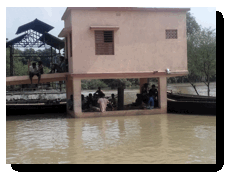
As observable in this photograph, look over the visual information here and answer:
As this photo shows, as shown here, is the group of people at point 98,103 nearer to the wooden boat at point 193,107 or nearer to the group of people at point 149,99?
the group of people at point 149,99

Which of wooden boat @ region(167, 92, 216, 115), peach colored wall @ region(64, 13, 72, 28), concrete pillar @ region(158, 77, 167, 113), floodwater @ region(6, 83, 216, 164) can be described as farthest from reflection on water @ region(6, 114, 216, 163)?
peach colored wall @ region(64, 13, 72, 28)

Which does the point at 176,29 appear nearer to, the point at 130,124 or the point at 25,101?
the point at 130,124

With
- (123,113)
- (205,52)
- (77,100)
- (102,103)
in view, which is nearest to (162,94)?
(123,113)

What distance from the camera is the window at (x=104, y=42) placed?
1678cm

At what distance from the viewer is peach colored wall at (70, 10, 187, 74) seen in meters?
16.5

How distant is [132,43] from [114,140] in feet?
25.3

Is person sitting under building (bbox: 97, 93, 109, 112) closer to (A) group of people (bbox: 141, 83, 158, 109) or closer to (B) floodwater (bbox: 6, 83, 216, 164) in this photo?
(B) floodwater (bbox: 6, 83, 216, 164)

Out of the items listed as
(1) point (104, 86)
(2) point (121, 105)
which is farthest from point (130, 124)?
(1) point (104, 86)

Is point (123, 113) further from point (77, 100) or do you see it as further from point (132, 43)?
point (132, 43)

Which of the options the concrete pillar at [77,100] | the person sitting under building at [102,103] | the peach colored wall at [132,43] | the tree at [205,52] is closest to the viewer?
the peach colored wall at [132,43]

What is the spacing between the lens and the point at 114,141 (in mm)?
10430

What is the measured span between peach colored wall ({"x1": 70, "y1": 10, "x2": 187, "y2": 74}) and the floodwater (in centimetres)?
290

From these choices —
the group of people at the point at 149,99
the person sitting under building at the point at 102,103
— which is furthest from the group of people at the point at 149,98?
the person sitting under building at the point at 102,103

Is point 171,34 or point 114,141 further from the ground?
point 171,34
